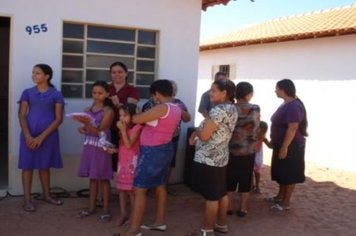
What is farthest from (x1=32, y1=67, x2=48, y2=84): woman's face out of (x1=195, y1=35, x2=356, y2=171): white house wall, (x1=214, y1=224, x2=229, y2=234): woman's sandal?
(x1=195, y1=35, x2=356, y2=171): white house wall

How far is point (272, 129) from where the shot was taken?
5.76m

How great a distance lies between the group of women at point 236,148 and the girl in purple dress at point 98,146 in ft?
3.58

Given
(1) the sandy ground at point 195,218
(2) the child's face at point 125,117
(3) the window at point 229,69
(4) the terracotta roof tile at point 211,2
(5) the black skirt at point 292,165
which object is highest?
(4) the terracotta roof tile at point 211,2

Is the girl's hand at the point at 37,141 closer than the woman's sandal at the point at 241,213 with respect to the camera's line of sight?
Yes

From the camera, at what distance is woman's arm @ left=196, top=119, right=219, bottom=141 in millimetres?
4180

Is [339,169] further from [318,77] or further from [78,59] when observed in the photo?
[78,59]

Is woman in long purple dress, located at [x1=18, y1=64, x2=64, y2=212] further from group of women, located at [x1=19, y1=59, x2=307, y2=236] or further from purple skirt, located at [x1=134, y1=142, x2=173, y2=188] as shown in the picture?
purple skirt, located at [x1=134, y1=142, x2=173, y2=188]

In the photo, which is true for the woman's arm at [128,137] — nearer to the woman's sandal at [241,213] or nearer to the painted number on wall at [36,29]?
the woman's sandal at [241,213]

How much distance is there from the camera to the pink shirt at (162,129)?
4179mm

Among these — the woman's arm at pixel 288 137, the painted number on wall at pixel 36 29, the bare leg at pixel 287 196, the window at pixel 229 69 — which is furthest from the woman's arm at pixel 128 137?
the window at pixel 229 69

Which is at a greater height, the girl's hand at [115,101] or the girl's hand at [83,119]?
the girl's hand at [115,101]

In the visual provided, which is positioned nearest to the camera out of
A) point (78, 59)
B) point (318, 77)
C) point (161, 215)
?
point (161, 215)

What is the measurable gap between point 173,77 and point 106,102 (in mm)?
1969

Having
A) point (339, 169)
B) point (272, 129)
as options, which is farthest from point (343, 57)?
point (272, 129)
